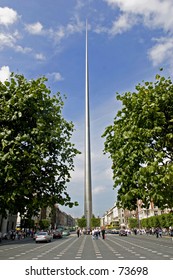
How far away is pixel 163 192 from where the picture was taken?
37.2ft

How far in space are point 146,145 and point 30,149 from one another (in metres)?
6.96

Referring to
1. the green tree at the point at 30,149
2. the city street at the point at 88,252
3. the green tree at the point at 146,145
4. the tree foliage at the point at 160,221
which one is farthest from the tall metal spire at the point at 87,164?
the green tree at the point at 30,149

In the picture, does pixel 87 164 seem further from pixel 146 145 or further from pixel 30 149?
pixel 30 149

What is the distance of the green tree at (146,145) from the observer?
11.0m

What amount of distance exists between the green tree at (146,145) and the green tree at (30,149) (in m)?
4.98

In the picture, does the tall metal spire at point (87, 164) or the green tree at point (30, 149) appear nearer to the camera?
the green tree at point (30, 149)

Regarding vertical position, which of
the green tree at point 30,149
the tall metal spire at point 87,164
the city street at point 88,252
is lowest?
the city street at point 88,252

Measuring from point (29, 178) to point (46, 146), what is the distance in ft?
2.62

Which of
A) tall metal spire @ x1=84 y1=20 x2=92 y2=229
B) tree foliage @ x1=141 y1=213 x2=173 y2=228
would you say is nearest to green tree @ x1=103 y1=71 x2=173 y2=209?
tree foliage @ x1=141 y1=213 x2=173 y2=228

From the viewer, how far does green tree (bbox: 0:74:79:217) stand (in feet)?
18.9

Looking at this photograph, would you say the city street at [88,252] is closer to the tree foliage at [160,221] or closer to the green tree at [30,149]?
the green tree at [30,149]

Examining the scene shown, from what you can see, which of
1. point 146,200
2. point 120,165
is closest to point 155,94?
Result: point 120,165

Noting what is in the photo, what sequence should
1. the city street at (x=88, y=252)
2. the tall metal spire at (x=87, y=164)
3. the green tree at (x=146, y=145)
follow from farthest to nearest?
the tall metal spire at (x=87, y=164), the city street at (x=88, y=252), the green tree at (x=146, y=145)

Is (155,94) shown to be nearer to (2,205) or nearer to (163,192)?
(163,192)
